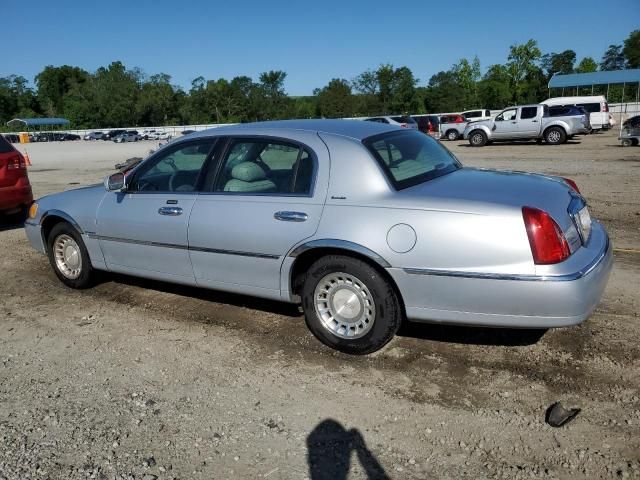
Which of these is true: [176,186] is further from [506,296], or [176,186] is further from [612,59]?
[612,59]

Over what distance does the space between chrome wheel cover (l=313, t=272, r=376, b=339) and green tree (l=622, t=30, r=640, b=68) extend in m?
96.5

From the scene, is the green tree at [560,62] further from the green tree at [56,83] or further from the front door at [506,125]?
the green tree at [56,83]

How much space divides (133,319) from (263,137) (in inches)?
76.0

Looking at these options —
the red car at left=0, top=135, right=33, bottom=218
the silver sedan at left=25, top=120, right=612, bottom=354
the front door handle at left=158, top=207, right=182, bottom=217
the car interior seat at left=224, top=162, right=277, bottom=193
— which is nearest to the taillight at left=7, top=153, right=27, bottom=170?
the red car at left=0, top=135, right=33, bottom=218

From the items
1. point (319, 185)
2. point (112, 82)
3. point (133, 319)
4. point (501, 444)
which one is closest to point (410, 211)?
point (319, 185)

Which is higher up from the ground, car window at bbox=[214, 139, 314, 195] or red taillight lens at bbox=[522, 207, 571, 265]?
car window at bbox=[214, 139, 314, 195]

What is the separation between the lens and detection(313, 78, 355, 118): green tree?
85.2 meters

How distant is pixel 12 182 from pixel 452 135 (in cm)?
2826

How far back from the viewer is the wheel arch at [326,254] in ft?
11.9

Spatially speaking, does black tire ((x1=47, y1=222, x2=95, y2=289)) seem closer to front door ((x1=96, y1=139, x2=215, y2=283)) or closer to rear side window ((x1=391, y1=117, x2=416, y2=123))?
front door ((x1=96, y1=139, x2=215, y2=283))

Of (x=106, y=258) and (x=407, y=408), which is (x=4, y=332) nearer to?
(x=106, y=258)

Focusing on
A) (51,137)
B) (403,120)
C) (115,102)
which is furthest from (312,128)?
(115,102)

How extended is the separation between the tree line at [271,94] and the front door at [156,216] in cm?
6813

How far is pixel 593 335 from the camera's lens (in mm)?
4047
